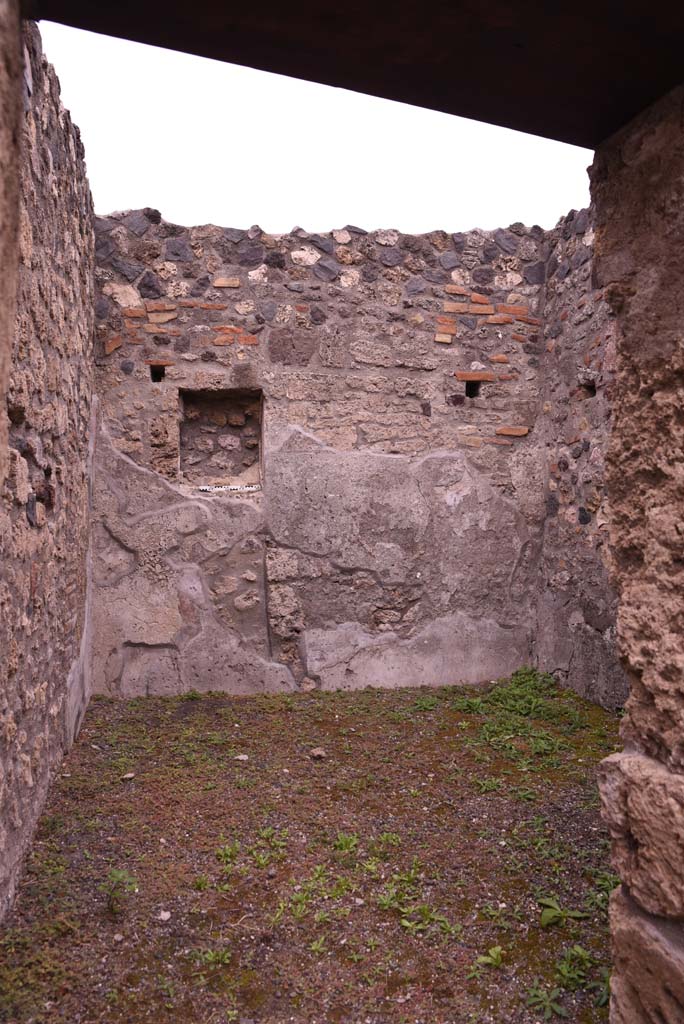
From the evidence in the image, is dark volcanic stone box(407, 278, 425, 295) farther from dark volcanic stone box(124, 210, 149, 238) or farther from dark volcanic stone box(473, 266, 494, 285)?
dark volcanic stone box(124, 210, 149, 238)

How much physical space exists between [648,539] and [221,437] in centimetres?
335

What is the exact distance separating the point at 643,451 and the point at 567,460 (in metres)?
3.16

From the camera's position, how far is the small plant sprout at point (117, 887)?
2.21 metres

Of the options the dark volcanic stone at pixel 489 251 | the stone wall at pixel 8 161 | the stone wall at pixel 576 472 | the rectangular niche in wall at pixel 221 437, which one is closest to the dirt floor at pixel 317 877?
the stone wall at pixel 576 472

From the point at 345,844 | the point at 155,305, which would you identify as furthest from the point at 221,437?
the point at 345,844

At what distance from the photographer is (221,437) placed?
4.38 metres

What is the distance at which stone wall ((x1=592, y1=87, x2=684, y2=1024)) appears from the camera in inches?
47.9

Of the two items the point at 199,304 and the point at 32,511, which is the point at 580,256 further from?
the point at 32,511

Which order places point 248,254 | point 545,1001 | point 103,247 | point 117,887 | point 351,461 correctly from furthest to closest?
point 351,461, point 248,254, point 103,247, point 117,887, point 545,1001

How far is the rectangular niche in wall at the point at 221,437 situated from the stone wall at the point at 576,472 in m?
1.76

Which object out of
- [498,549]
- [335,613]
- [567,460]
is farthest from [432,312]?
[335,613]

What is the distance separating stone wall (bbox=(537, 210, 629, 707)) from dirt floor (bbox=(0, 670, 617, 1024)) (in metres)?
0.46

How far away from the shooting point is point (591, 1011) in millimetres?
1789

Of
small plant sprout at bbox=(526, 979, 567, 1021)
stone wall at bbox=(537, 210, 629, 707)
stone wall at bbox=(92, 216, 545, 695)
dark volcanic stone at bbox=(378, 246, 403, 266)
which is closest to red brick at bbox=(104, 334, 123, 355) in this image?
stone wall at bbox=(92, 216, 545, 695)
